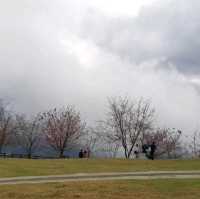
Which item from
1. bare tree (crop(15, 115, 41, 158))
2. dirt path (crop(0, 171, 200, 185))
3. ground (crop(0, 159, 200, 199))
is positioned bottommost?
ground (crop(0, 159, 200, 199))

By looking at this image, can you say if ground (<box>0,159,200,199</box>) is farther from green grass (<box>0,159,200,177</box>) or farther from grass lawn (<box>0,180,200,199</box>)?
green grass (<box>0,159,200,177</box>)

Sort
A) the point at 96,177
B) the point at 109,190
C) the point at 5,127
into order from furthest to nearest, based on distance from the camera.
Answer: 1. the point at 5,127
2. the point at 96,177
3. the point at 109,190

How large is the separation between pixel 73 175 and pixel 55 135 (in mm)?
44917

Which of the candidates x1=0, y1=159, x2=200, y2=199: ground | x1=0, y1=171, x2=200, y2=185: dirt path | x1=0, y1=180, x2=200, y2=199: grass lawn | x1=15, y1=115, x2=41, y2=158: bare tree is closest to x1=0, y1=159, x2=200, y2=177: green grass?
x1=0, y1=171, x2=200, y2=185: dirt path

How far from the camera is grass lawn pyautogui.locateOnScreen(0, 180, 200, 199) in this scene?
785 inches

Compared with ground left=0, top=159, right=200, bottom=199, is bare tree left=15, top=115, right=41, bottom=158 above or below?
above

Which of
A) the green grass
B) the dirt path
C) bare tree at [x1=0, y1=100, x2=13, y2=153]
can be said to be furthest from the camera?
bare tree at [x1=0, y1=100, x2=13, y2=153]

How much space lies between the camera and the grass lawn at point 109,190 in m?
19.9

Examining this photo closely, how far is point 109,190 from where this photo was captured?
2120 cm

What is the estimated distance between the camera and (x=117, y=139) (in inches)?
2682

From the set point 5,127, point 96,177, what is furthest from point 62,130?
point 96,177

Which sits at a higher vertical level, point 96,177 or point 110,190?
point 96,177

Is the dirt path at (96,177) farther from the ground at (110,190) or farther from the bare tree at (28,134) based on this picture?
the bare tree at (28,134)

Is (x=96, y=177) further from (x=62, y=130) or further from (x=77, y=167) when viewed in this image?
(x=62, y=130)
